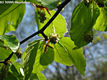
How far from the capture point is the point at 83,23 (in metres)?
0.46

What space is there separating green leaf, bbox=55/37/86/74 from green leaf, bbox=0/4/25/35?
0.63ft

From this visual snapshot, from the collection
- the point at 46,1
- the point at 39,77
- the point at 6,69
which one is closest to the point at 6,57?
the point at 6,69

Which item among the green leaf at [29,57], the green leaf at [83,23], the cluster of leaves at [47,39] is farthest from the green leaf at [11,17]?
the green leaf at [83,23]

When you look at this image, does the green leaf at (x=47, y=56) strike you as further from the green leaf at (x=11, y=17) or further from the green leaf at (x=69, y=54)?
the green leaf at (x=11, y=17)

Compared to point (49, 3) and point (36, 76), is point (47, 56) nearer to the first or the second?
point (36, 76)

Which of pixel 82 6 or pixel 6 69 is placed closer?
pixel 82 6

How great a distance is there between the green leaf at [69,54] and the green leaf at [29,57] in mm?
94

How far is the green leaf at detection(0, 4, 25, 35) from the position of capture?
2.13ft

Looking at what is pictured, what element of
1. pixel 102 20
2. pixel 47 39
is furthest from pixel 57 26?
pixel 102 20

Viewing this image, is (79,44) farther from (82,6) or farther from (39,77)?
(39,77)

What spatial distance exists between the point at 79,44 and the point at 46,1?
0.15m

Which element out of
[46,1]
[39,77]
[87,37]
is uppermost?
[46,1]

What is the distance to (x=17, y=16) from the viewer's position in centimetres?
68

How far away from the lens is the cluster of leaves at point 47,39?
0.49m
